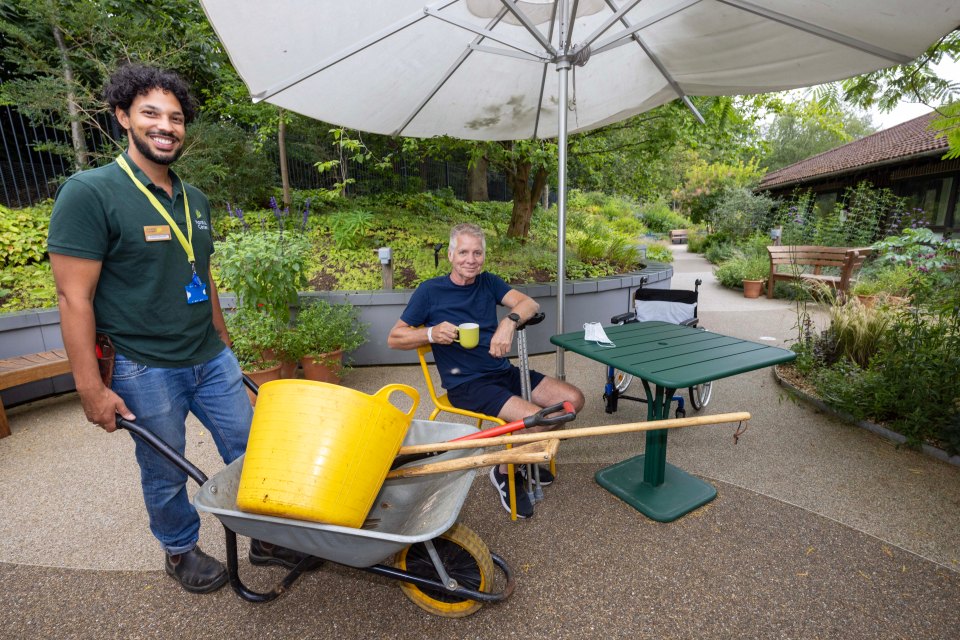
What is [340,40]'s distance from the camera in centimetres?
243

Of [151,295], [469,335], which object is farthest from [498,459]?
[151,295]

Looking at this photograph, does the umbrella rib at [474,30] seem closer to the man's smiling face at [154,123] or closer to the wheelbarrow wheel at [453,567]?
the man's smiling face at [154,123]

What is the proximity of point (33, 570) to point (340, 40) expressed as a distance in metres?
3.01

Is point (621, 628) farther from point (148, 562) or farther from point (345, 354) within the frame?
point (345, 354)

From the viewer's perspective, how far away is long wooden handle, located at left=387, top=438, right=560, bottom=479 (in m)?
1.26

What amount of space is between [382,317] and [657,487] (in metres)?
3.06

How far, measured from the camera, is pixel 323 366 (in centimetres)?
397

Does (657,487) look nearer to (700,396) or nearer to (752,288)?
(700,396)

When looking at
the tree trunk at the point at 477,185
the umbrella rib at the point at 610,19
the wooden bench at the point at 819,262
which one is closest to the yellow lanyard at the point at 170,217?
the umbrella rib at the point at 610,19

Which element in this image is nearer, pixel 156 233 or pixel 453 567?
pixel 156 233

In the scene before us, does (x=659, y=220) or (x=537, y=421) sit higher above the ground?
(x=659, y=220)

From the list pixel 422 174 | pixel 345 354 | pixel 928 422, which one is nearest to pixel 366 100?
pixel 345 354

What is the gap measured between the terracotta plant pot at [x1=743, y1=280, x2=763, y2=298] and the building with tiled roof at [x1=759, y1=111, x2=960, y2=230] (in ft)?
14.4

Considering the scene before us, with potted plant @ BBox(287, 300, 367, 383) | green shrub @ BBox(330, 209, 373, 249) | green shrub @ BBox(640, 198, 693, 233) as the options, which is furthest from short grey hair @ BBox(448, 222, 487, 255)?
green shrub @ BBox(640, 198, 693, 233)
